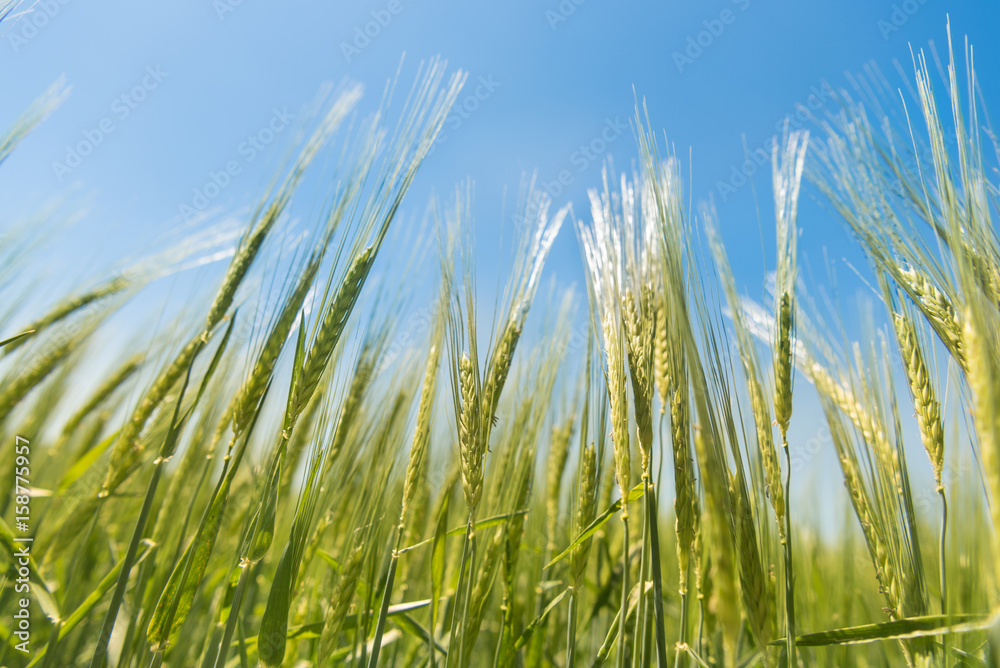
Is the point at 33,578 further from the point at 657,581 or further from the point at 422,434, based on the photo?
the point at 657,581

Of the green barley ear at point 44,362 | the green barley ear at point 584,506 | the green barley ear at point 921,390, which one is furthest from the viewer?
the green barley ear at point 44,362

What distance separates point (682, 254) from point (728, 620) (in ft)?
2.54

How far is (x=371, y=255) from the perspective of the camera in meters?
1.36

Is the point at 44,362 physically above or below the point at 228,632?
above

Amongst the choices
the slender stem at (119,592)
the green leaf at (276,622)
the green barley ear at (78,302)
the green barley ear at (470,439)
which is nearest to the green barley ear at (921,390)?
the green barley ear at (470,439)

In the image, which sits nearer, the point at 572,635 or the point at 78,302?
the point at 572,635

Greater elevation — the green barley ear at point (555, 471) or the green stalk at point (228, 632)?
the green barley ear at point (555, 471)

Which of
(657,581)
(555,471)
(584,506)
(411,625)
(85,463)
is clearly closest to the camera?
(657,581)

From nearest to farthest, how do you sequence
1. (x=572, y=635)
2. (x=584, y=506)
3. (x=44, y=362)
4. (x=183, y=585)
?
(x=183, y=585) → (x=572, y=635) → (x=584, y=506) → (x=44, y=362)

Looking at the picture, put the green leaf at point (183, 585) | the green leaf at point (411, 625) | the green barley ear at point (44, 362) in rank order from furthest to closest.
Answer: the green barley ear at point (44, 362), the green leaf at point (411, 625), the green leaf at point (183, 585)

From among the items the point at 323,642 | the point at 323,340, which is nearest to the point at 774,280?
the point at 323,340

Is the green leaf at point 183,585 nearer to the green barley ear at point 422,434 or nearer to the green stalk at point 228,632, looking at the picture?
the green stalk at point 228,632

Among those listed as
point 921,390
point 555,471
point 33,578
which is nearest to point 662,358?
point 921,390

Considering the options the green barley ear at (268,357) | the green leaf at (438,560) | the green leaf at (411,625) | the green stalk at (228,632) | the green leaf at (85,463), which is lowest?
the green leaf at (411,625)
